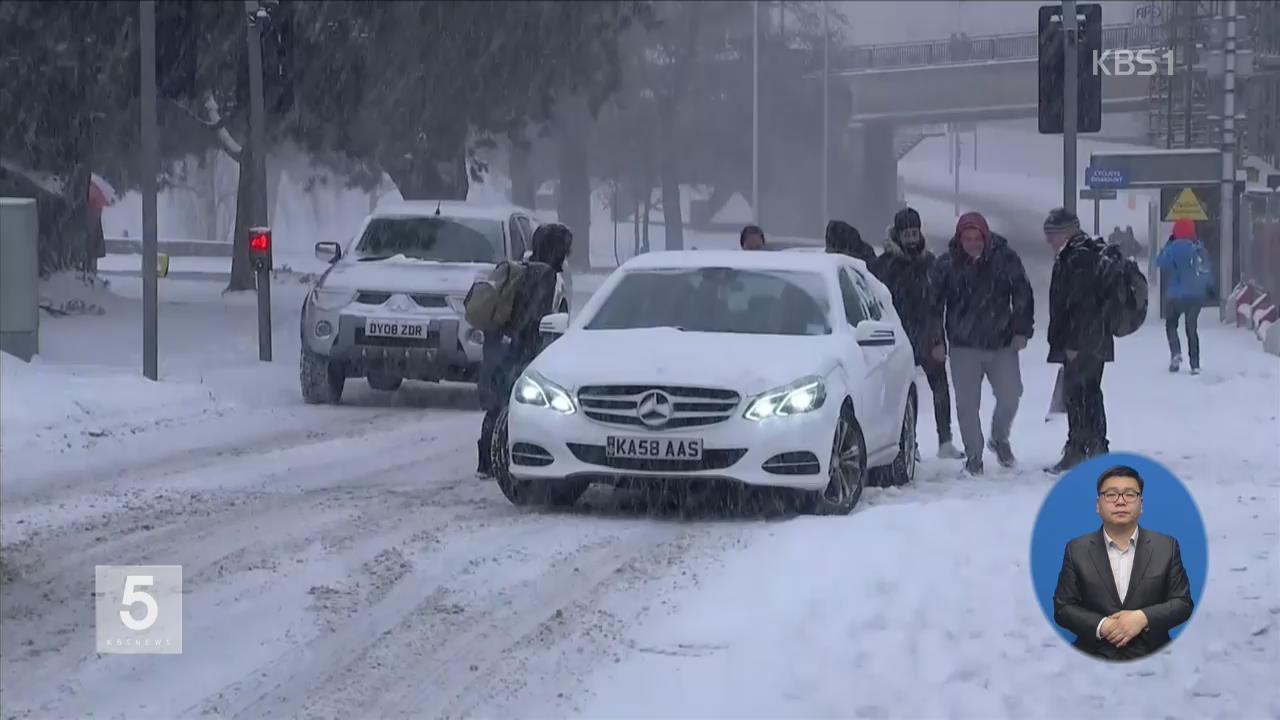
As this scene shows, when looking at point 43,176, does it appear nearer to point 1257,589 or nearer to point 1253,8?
point 1257,589

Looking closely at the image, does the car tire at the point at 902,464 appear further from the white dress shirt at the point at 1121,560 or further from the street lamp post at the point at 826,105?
the street lamp post at the point at 826,105

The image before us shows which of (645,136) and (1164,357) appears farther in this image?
(645,136)

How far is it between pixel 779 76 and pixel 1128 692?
2872 inches

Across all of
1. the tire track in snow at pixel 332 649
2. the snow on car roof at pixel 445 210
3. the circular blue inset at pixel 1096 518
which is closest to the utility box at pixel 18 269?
the tire track in snow at pixel 332 649

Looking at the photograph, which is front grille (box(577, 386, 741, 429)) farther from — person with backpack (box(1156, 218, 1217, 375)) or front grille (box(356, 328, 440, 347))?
person with backpack (box(1156, 218, 1217, 375))

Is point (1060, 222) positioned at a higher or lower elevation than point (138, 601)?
higher

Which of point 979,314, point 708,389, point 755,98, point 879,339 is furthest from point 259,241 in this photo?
point 755,98

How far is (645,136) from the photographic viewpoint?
68.1 metres

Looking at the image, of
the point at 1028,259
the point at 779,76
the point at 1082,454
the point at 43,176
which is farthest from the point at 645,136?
the point at 1082,454

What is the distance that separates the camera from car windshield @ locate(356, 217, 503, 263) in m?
19.5

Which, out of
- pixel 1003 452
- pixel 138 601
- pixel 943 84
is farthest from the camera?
pixel 943 84

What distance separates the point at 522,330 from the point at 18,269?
3.31 m

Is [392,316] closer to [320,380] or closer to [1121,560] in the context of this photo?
[320,380]

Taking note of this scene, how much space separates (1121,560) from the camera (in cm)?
433
